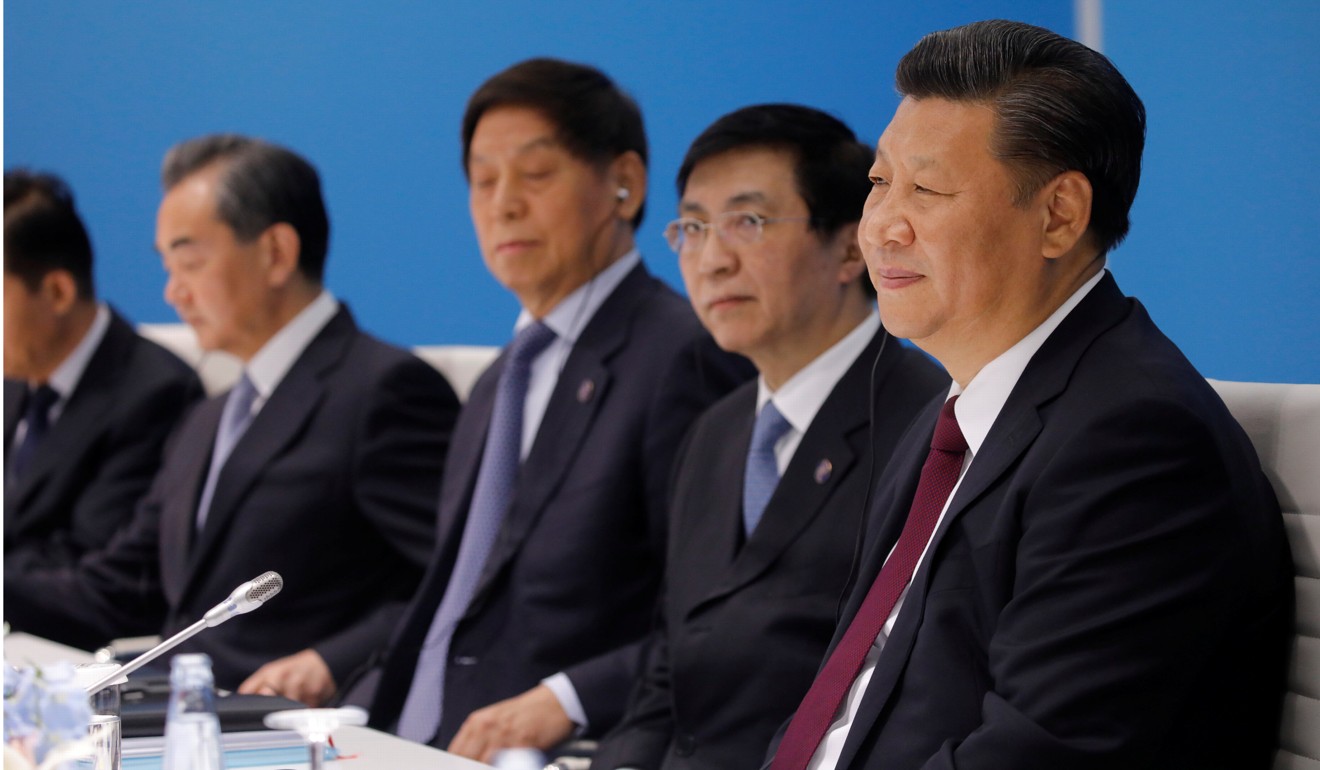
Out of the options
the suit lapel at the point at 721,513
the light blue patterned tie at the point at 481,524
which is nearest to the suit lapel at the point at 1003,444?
the suit lapel at the point at 721,513

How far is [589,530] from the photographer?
2.48 metres

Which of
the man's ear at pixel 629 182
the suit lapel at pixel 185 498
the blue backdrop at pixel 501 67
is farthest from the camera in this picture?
the suit lapel at pixel 185 498

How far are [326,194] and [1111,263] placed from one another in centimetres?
Answer: 248

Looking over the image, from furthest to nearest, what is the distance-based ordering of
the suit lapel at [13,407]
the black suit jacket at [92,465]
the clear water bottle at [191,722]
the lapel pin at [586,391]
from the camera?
the suit lapel at [13,407] < the black suit jacket at [92,465] < the lapel pin at [586,391] < the clear water bottle at [191,722]

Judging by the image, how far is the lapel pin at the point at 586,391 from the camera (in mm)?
2592

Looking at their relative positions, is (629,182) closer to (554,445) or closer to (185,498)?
(554,445)

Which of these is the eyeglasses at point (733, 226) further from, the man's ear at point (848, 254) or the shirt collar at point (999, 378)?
the shirt collar at point (999, 378)

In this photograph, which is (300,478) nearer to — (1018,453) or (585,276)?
(585,276)

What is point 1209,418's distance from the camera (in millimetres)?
1388

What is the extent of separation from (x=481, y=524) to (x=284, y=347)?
80cm

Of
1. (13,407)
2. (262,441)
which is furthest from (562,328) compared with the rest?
(13,407)

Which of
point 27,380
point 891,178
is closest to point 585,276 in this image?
point 891,178

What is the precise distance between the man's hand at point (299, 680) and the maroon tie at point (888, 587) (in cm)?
139

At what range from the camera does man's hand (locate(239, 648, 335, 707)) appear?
9.12 feet
